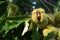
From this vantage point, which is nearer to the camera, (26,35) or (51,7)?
(26,35)

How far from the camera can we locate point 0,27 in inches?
48.7

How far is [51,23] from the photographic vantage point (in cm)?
113

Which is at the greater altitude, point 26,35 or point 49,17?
point 49,17

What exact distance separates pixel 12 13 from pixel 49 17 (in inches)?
9.4

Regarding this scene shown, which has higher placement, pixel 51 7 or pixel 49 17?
pixel 49 17

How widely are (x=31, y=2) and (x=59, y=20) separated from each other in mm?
510

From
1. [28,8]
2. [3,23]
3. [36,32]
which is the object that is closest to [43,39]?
[36,32]

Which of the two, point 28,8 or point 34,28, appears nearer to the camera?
point 34,28

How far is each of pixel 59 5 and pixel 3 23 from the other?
48 cm

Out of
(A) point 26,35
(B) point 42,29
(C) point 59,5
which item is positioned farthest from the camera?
(C) point 59,5

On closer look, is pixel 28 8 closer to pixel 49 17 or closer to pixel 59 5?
pixel 59 5

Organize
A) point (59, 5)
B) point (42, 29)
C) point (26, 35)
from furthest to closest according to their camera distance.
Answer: point (59, 5)
point (26, 35)
point (42, 29)

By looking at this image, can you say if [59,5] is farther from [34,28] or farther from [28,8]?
[34,28]

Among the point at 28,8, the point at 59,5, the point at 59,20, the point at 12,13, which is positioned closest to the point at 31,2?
the point at 28,8
